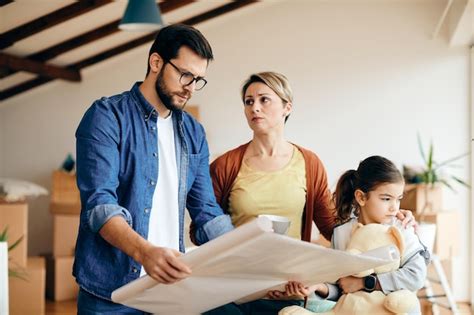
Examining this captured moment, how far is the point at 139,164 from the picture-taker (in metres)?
1.82

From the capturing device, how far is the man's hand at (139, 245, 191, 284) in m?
1.44

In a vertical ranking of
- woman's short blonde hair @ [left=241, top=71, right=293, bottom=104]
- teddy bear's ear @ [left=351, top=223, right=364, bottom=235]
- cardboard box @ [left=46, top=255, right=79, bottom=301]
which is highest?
woman's short blonde hair @ [left=241, top=71, right=293, bottom=104]

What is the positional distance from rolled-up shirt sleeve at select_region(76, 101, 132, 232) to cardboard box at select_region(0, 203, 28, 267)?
4561mm

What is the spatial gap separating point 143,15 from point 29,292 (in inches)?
113

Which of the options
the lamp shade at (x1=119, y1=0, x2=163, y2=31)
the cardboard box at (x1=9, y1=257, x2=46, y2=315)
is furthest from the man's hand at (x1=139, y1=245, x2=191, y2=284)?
the cardboard box at (x1=9, y1=257, x2=46, y2=315)

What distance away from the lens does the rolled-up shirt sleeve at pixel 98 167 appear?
1.64 m

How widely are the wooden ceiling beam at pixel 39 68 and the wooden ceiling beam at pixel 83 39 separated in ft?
0.33

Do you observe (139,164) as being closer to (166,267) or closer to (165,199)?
(165,199)

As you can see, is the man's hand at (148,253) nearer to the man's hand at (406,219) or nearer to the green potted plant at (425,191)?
the man's hand at (406,219)

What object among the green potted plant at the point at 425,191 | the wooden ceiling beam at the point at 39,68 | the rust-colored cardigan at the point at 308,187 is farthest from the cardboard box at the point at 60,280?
the rust-colored cardigan at the point at 308,187

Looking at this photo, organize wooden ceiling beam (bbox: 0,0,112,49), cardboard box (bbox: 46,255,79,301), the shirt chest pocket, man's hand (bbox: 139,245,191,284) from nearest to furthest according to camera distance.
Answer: man's hand (bbox: 139,245,191,284) → the shirt chest pocket → wooden ceiling beam (bbox: 0,0,112,49) → cardboard box (bbox: 46,255,79,301)

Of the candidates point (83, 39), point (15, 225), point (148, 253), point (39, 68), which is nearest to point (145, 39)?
point (83, 39)

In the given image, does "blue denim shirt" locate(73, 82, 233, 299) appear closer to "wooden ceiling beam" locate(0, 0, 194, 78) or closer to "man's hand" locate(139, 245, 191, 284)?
"man's hand" locate(139, 245, 191, 284)

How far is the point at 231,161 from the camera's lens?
2.34 metres
